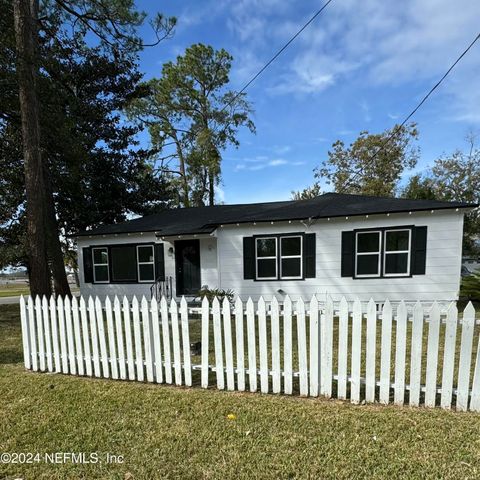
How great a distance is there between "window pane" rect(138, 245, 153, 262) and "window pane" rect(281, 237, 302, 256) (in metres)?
4.98

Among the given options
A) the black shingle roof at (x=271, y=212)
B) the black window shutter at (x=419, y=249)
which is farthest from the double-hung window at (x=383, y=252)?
the black shingle roof at (x=271, y=212)

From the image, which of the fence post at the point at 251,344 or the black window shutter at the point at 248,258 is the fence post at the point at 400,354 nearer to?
the fence post at the point at 251,344

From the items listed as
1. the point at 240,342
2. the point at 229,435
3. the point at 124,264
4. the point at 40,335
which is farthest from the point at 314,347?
the point at 124,264

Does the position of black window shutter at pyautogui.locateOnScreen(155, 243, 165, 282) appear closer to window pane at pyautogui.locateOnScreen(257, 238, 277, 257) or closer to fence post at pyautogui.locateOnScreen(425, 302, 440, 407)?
window pane at pyautogui.locateOnScreen(257, 238, 277, 257)

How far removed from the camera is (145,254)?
38.4 ft

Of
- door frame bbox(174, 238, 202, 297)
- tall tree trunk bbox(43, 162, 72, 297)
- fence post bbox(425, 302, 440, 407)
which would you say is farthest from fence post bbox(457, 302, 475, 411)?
tall tree trunk bbox(43, 162, 72, 297)

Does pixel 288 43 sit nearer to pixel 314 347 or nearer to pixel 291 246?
pixel 291 246

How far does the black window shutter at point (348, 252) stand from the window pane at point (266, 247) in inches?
84.3

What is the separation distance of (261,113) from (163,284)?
1814 cm

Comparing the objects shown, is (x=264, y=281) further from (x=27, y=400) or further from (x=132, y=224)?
(x=27, y=400)

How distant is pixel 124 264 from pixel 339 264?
784cm

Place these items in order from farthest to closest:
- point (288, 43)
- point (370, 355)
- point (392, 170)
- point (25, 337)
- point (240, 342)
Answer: point (392, 170)
point (288, 43)
point (25, 337)
point (240, 342)
point (370, 355)

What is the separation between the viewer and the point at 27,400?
3520mm

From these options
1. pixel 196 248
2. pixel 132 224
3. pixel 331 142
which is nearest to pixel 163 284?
pixel 196 248
